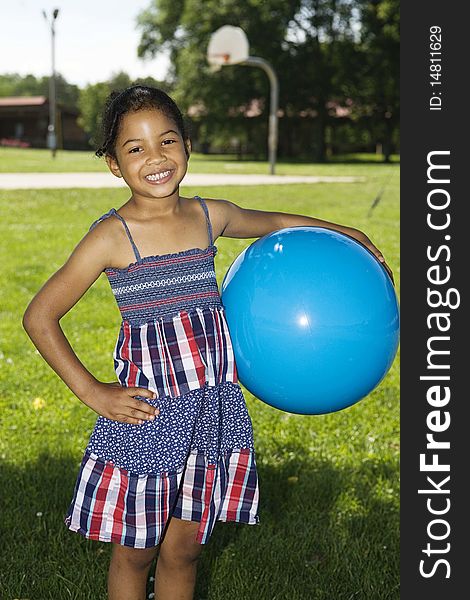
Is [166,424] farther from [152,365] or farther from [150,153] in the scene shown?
[150,153]

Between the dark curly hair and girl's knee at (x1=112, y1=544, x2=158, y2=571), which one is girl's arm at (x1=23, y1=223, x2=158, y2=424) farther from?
girl's knee at (x1=112, y1=544, x2=158, y2=571)

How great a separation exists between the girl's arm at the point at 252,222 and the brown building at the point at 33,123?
180 ft

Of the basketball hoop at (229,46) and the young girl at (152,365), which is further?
the basketball hoop at (229,46)

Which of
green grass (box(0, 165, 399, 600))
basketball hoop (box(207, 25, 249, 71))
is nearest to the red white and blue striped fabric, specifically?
green grass (box(0, 165, 399, 600))

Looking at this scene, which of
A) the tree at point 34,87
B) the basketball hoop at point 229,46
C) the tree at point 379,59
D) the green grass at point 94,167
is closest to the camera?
the green grass at point 94,167

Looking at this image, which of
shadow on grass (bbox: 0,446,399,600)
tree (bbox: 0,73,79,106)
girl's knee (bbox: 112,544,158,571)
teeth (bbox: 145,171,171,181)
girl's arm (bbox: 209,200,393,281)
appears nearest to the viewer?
teeth (bbox: 145,171,171,181)

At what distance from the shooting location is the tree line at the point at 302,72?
132ft

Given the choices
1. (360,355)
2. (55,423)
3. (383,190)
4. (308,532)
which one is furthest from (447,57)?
(383,190)

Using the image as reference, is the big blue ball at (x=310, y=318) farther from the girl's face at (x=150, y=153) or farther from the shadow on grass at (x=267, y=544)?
the shadow on grass at (x=267, y=544)

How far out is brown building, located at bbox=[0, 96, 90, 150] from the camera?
5706 centimetres

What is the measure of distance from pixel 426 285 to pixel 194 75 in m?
41.1

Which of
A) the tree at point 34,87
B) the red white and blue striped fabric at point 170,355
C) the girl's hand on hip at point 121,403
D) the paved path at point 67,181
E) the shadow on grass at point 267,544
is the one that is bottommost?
the shadow on grass at point 267,544

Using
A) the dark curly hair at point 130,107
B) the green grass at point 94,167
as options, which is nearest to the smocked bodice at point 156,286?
the dark curly hair at point 130,107

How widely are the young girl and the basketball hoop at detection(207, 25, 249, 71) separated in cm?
2680
